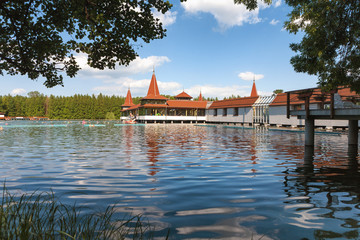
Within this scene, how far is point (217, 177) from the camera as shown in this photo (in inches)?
302

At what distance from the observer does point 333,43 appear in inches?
272

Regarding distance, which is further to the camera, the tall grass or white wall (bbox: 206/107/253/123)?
white wall (bbox: 206/107/253/123)

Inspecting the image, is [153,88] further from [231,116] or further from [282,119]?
[282,119]

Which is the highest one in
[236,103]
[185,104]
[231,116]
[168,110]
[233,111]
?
[185,104]

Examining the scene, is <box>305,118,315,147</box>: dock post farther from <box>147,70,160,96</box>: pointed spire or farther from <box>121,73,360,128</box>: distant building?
<box>147,70,160,96</box>: pointed spire

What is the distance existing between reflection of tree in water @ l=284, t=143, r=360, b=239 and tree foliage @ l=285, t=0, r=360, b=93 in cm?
251

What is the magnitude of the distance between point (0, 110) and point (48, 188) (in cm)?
12002

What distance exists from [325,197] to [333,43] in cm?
386

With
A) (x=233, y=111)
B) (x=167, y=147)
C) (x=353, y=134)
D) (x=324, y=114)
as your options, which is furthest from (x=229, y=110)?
(x=167, y=147)

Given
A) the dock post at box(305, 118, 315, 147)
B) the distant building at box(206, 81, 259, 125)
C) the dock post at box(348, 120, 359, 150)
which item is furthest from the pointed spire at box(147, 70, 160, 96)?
the dock post at box(348, 120, 359, 150)

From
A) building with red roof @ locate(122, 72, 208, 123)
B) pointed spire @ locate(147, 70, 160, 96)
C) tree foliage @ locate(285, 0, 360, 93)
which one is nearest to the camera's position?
tree foliage @ locate(285, 0, 360, 93)

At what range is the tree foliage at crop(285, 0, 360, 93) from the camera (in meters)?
6.57

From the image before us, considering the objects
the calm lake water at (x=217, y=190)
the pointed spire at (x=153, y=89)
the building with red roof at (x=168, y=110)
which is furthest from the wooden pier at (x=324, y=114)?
the pointed spire at (x=153, y=89)

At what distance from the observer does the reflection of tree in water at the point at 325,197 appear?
414 centimetres
